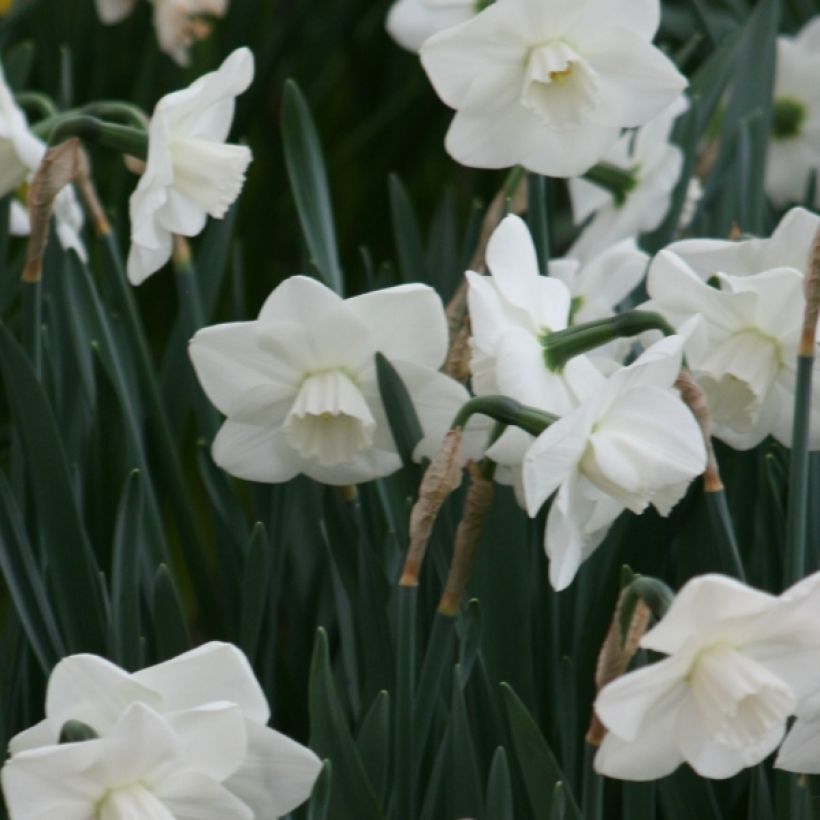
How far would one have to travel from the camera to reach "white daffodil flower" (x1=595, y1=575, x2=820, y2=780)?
0.66m

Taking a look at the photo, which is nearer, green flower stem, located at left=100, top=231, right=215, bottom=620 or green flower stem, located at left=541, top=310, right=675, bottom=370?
green flower stem, located at left=541, top=310, right=675, bottom=370

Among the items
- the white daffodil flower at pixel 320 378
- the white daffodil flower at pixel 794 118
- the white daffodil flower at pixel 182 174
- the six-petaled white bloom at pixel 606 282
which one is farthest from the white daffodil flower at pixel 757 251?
the white daffodil flower at pixel 794 118

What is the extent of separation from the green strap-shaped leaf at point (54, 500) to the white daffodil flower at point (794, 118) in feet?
4.16

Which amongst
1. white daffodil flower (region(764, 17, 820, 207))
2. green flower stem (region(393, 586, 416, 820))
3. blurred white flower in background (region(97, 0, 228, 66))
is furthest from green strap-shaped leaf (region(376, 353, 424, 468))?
white daffodil flower (region(764, 17, 820, 207))

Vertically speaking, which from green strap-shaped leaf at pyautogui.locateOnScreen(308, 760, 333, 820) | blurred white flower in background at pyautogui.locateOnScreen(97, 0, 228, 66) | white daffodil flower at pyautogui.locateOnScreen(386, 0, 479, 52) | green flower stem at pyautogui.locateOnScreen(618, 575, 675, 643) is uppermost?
blurred white flower in background at pyautogui.locateOnScreen(97, 0, 228, 66)

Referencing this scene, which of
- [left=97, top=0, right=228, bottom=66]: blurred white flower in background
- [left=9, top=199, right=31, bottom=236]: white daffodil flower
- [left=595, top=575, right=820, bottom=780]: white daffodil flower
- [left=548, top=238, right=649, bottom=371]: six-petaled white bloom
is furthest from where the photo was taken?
[left=97, top=0, right=228, bottom=66]: blurred white flower in background

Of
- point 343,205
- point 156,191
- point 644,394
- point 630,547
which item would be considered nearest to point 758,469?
point 630,547

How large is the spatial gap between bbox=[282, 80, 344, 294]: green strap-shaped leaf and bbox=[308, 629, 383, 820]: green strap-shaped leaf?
44 cm

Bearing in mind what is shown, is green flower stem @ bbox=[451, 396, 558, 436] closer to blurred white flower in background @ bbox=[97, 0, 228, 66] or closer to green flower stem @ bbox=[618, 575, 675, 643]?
green flower stem @ bbox=[618, 575, 675, 643]

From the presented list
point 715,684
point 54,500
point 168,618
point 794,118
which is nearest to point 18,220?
point 54,500

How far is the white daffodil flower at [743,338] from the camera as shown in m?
0.95

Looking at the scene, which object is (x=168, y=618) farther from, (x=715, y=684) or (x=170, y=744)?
(x=715, y=684)

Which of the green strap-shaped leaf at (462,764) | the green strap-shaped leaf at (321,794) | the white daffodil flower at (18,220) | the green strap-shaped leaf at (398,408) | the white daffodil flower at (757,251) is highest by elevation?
the white daffodil flower at (18,220)

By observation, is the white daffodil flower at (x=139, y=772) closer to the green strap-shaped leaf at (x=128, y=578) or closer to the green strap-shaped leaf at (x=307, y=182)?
the green strap-shaped leaf at (x=128, y=578)
